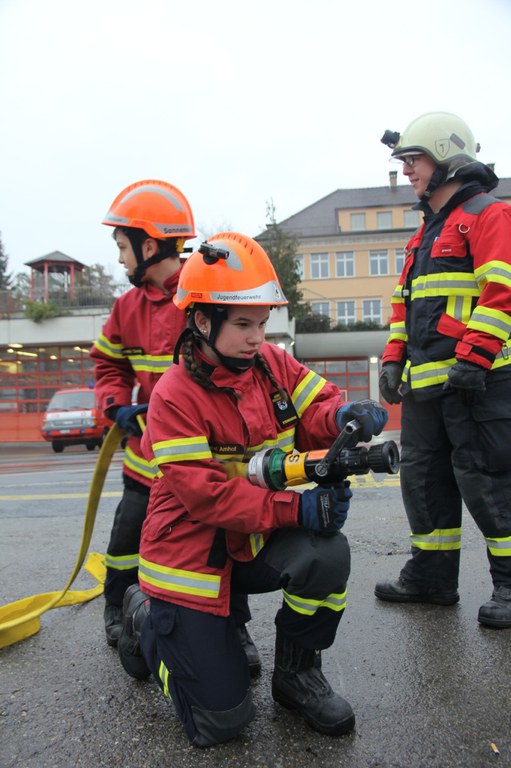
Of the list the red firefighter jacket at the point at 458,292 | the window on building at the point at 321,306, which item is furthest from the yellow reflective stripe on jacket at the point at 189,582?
the window on building at the point at 321,306

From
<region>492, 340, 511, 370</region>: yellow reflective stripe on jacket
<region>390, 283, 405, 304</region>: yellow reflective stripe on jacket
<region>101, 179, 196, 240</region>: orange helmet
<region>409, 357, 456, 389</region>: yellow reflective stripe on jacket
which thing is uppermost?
<region>101, 179, 196, 240</region>: orange helmet

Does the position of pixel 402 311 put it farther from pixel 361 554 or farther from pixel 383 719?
pixel 383 719

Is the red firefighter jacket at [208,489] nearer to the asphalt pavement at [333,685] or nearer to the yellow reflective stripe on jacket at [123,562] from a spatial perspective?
the asphalt pavement at [333,685]

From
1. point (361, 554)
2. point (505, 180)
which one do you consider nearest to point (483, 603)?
point (361, 554)

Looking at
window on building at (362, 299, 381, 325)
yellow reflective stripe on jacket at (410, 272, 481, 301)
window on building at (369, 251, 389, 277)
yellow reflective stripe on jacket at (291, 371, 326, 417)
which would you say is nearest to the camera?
yellow reflective stripe on jacket at (291, 371, 326, 417)

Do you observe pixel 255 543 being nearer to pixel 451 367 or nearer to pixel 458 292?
pixel 451 367

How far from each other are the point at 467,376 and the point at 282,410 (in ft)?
2.87

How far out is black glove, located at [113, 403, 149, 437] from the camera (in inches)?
112

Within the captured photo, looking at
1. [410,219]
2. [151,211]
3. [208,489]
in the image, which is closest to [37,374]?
[151,211]

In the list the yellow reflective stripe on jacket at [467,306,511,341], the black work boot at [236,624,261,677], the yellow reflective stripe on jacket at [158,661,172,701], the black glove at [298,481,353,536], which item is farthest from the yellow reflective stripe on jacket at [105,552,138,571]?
the yellow reflective stripe on jacket at [467,306,511,341]

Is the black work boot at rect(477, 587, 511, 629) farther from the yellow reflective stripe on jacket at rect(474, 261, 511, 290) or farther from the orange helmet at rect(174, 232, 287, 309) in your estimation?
the orange helmet at rect(174, 232, 287, 309)

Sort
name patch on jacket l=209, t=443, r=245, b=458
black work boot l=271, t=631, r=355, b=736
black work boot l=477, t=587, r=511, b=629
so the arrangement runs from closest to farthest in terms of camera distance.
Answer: black work boot l=271, t=631, r=355, b=736 < name patch on jacket l=209, t=443, r=245, b=458 < black work boot l=477, t=587, r=511, b=629

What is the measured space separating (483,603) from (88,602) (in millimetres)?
2042

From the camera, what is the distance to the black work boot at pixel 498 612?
8.80 feet
